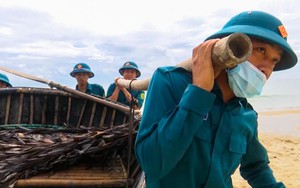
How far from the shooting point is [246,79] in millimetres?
1260

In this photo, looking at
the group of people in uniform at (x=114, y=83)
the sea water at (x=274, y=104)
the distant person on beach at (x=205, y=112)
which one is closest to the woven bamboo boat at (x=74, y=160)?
the distant person on beach at (x=205, y=112)

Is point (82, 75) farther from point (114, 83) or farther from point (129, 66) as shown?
point (129, 66)

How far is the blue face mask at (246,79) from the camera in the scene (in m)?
1.26

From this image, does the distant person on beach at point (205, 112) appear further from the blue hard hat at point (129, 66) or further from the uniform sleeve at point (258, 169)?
the blue hard hat at point (129, 66)

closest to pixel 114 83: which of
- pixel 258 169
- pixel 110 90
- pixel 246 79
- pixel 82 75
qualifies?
pixel 110 90

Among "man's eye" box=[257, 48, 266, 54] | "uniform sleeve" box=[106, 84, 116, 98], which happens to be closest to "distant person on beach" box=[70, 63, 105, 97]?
"uniform sleeve" box=[106, 84, 116, 98]

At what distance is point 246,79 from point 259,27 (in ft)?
0.88

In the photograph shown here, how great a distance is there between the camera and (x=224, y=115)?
1.41 meters

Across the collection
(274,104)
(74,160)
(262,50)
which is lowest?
(274,104)

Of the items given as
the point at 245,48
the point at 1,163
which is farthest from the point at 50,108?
the point at 245,48

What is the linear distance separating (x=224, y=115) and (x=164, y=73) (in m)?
0.31

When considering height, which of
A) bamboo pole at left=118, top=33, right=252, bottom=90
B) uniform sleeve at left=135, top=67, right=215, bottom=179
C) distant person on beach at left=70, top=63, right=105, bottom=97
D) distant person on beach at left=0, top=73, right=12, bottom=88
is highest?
bamboo pole at left=118, top=33, right=252, bottom=90

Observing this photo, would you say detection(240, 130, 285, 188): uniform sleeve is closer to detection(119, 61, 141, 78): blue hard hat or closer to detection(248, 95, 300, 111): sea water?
detection(119, 61, 141, 78): blue hard hat

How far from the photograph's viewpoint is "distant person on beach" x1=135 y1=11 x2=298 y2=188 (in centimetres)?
115
